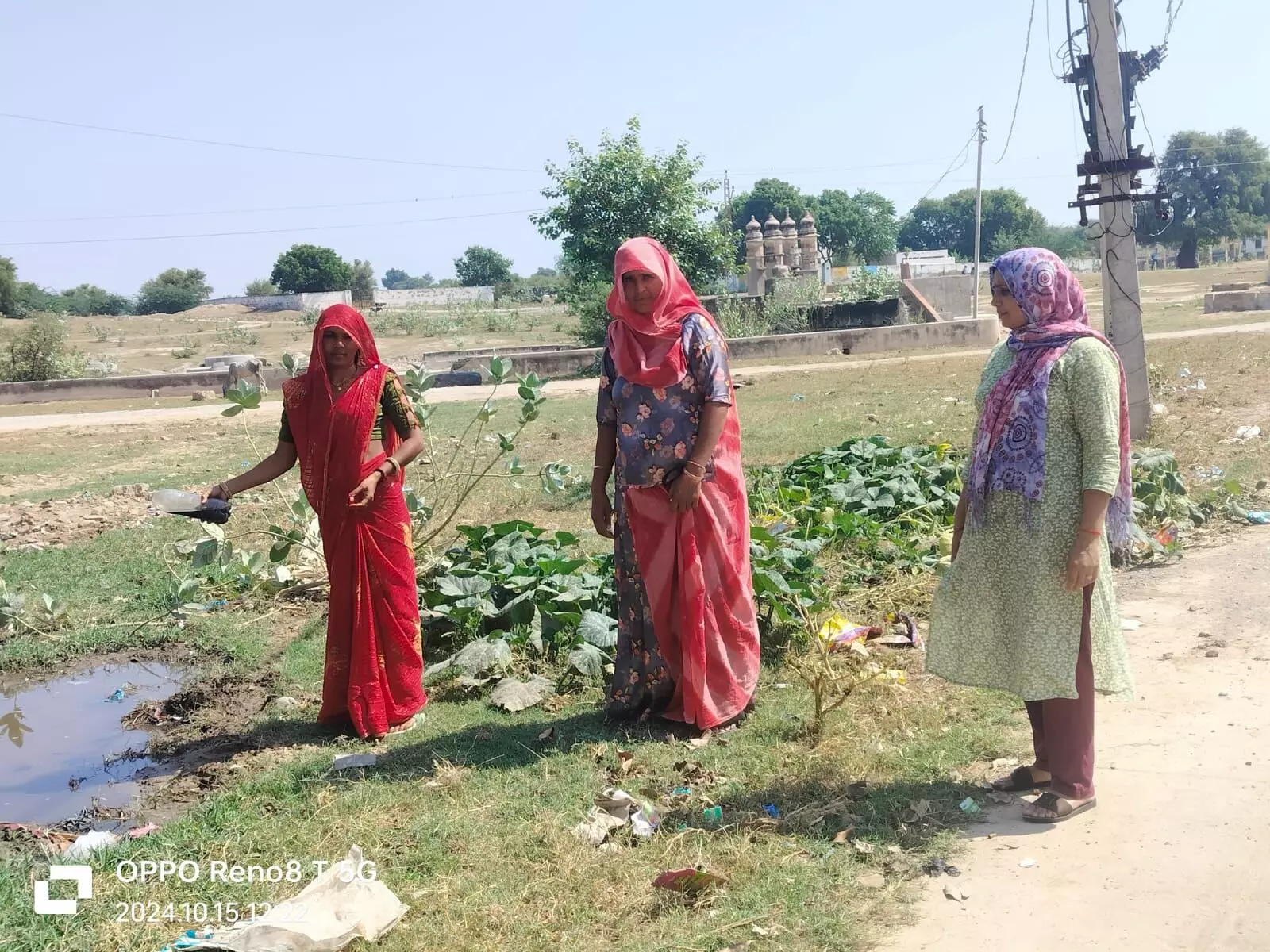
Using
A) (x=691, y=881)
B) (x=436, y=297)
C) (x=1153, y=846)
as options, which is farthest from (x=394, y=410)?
(x=436, y=297)

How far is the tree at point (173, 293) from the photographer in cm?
6750

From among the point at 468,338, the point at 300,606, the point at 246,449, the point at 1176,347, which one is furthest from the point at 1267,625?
the point at 468,338

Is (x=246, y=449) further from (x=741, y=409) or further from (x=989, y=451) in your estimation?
(x=989, y=451)

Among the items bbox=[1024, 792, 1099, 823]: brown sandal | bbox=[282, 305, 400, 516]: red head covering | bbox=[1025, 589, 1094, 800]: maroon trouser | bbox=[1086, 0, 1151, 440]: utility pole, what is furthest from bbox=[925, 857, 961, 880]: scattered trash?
bbox=[1086, 0, 1151, 440]: utility pole

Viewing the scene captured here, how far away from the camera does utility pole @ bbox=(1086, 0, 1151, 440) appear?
893 cm

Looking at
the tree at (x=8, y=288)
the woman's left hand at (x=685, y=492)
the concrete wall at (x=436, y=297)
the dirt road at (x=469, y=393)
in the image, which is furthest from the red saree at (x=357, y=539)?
the concrete wall at (x=436, y=297)

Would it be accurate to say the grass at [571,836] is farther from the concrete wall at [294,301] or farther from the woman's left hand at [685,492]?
the concrete wall at [294,301]

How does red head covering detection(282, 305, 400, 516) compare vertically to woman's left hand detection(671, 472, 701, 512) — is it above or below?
above

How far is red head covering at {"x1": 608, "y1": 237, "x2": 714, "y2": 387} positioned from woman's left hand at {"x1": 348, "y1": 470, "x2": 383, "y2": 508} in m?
1.03

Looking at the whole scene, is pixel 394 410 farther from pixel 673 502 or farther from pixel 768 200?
pixel 768 200

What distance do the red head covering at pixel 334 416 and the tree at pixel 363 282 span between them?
2525 inches

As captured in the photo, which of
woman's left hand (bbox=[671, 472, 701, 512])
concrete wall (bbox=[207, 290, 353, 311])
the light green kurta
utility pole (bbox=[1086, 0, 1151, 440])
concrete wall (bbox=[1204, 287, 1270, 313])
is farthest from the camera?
concrete wall (bbox=[207, 290, 353, 311])

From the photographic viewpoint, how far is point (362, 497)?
4277mm
